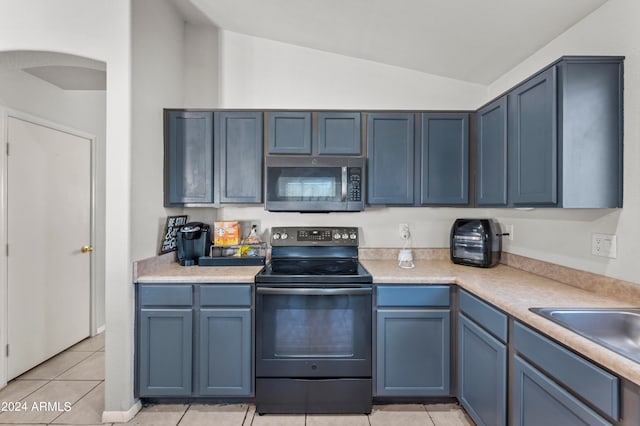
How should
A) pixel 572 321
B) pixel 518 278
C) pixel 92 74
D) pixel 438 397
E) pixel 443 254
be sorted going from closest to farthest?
pixel 572 321
pixel 518 278
pixel 438 397
pixel 92 74
pixel 443 254

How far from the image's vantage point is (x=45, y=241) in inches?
104

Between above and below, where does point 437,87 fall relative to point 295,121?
above

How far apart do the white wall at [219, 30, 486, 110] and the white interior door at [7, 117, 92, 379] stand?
5.17 ft

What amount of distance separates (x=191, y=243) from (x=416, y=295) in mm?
1694

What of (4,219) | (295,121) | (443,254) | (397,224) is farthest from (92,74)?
(443,254)

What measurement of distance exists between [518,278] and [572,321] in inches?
26.4

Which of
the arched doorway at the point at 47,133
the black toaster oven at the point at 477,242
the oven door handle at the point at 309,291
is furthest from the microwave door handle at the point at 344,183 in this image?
the arched doorway at the point at 47,133

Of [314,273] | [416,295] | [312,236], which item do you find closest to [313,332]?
[314,273]

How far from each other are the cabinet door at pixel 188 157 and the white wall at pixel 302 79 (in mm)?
467

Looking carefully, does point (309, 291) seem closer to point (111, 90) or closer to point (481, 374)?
point (481, 374)

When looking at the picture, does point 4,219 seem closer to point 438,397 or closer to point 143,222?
point 143,222

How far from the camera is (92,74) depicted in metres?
2.52

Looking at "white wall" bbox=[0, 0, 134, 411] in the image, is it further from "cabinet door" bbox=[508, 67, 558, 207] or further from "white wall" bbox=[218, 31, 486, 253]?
"cabinet door" bbox=[508, 67, 558, 207]

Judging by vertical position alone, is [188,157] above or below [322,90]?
below
